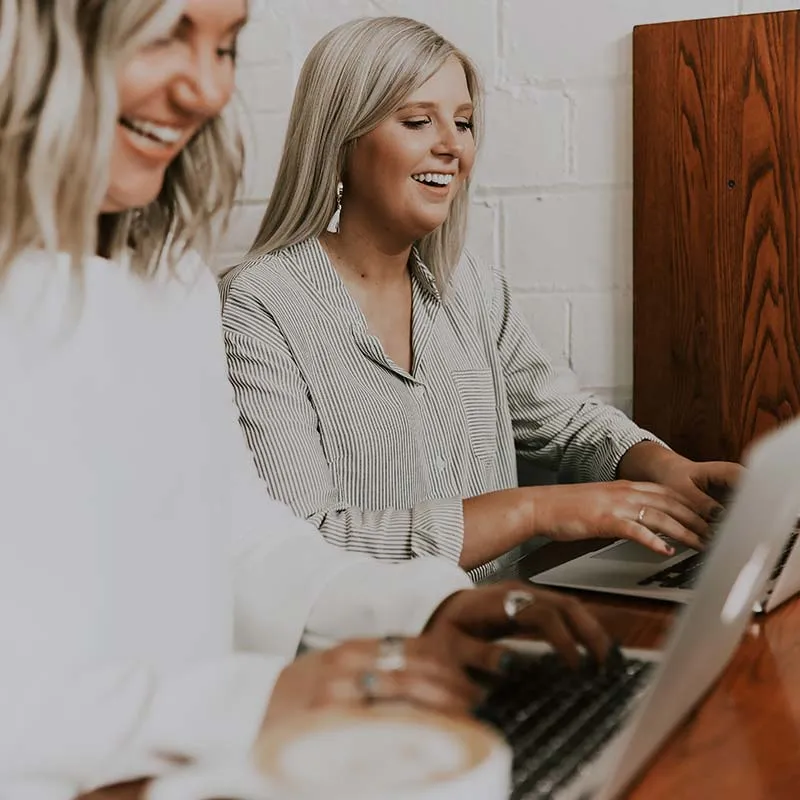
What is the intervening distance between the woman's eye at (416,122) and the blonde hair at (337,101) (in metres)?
0.02

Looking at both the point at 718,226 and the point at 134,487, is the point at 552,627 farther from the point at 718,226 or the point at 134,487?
the point at 718,226

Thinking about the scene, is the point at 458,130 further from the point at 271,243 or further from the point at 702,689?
the point at 702,689

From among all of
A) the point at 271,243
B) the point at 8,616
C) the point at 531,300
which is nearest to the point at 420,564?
the point at 8,616

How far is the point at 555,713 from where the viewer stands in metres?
0.49

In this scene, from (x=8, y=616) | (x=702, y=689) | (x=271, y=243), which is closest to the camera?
(x=8, y=616)

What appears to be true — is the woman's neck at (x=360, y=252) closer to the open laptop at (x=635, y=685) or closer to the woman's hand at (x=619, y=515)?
the woman's hand at (x=619, y=515)

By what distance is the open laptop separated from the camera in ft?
1.41

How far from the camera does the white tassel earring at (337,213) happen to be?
50.8 inches

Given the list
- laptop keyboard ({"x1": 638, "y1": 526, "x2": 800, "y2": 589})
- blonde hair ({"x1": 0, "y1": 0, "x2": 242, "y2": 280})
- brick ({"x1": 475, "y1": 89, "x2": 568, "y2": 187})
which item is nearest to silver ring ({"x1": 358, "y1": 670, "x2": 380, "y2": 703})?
blonde hair ({"x1": 0, "y1": 0, "x2": 242, "y2": 280})

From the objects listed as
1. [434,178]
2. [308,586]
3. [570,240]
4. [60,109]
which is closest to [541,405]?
[570,240]

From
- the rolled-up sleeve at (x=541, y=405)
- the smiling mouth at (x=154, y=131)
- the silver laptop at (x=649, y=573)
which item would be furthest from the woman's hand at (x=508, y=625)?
the rolled-up sleeve at (x=541, y=405)

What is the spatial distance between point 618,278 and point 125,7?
3.31 ft

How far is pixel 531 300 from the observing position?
1.47 meters

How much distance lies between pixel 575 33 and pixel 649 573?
2.58 ft
